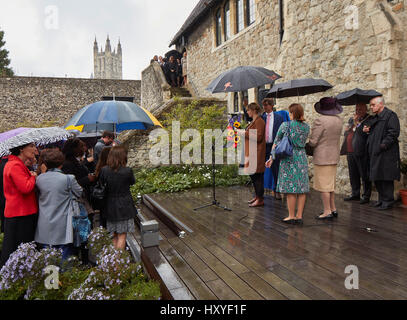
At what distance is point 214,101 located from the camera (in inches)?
472

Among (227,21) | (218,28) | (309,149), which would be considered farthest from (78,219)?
(218,28)

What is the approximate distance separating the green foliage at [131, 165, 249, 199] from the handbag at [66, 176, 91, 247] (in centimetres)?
391

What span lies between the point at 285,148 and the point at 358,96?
2.29 metres

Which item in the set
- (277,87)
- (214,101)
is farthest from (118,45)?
(277,87)

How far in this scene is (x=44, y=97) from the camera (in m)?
24.6

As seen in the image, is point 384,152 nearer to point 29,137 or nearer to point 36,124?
point 29,137

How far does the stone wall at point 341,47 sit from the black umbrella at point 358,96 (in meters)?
0.38

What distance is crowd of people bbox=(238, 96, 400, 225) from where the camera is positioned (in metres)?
4.32

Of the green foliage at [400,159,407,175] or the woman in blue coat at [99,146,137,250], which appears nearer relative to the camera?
the woman in blue coat at [99,146,137,250]

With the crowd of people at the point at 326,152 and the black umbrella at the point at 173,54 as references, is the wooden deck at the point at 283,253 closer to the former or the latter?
the crowd of people at the point at 326,152

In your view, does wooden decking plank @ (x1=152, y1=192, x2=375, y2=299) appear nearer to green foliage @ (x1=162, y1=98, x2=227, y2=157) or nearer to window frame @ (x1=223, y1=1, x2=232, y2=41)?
green foliage @ (x1=162, y1=98, x2=227, y2=157)

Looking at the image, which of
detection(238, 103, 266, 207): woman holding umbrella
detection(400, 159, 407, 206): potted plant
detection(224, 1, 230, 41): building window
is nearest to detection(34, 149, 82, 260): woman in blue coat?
detection(238, 103, 266, 207): woman holding umbrella
